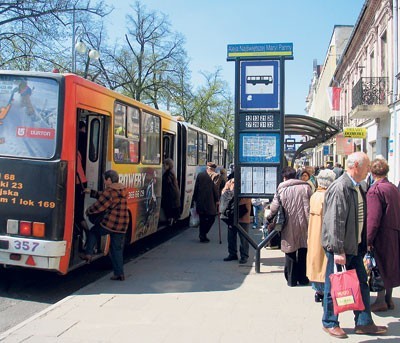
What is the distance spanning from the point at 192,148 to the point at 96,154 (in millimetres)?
6982

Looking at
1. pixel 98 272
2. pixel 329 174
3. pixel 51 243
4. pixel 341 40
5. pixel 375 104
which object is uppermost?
pixel 341 40

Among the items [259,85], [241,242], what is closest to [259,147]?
[259,85]

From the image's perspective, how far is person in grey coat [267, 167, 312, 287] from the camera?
6.99 m

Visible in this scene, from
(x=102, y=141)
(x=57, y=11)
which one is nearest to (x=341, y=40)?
(x=57, y=11)

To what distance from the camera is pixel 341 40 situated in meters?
45.7

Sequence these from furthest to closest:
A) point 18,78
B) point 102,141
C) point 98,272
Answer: point 98,272
point 102,141
point 18,78

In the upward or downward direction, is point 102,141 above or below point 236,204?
above

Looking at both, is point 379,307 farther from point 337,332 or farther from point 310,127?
point 310,127

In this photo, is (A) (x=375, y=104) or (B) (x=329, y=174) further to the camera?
(A) (x=375, y=104)

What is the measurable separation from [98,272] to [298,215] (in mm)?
3646

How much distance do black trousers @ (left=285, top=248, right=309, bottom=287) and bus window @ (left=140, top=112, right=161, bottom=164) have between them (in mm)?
3668

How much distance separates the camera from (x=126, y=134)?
8.54 metres

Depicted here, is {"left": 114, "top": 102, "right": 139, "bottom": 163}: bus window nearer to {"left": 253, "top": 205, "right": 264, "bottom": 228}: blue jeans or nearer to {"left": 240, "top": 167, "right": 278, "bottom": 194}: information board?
{"left": 240, "top": 167, "right": 278, "bottom": 194}: information board

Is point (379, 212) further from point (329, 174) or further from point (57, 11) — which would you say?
point (57, 11)
